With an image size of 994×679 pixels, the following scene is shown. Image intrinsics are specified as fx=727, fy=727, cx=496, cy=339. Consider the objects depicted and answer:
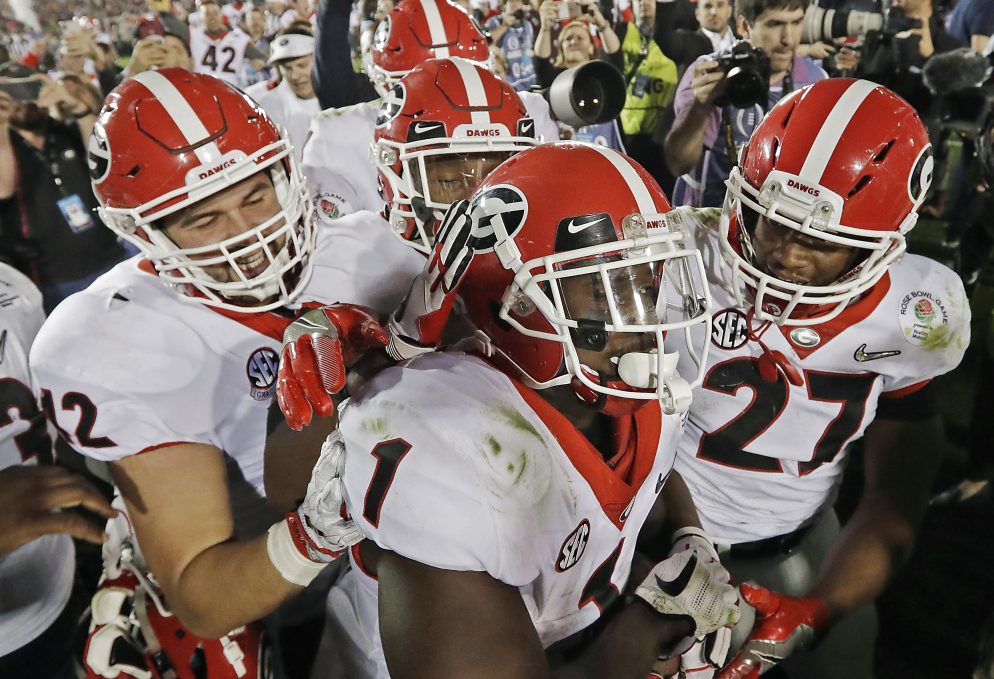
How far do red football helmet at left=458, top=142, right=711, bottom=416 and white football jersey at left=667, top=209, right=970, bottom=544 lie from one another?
→ 23.5 inches

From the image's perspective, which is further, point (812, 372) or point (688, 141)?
point (688, 141)

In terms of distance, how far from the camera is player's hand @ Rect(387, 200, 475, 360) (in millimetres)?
1303

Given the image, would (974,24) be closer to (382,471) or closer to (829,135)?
(829,135)

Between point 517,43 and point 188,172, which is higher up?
point 188,172

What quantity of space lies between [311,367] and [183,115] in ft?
2.48

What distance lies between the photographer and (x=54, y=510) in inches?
64.3

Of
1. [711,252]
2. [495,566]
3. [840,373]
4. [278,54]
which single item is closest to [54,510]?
[495,566]

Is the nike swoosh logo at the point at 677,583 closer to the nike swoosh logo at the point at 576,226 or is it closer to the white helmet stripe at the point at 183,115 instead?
the nike swoosh logo at the point at 576,226

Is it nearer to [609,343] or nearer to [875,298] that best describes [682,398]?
[609,343]

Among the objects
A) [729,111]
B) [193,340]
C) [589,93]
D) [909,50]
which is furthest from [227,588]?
[909,50]

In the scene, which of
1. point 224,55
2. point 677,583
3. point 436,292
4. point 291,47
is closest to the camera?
point 436,292

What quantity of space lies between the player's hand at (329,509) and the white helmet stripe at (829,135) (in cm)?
127

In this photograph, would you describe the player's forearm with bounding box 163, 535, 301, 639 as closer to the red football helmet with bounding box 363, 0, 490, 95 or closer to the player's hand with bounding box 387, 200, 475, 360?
the player's hand with bounding box 387, 200, 475, 360

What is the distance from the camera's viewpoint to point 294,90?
15.9 ft
